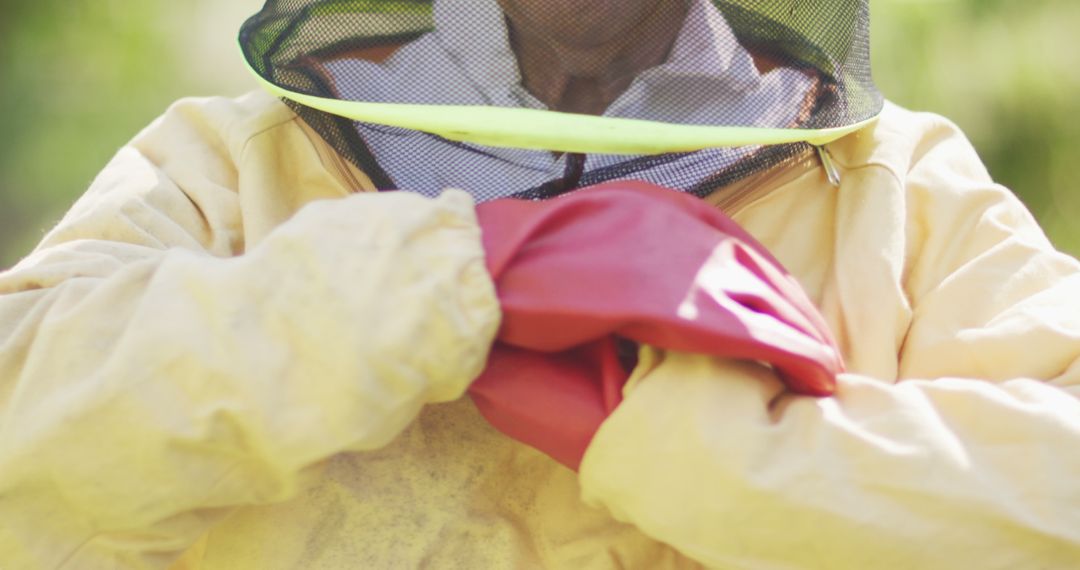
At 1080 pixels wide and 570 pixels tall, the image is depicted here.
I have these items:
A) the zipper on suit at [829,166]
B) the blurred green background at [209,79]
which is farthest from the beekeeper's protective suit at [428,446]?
the blurred green background at [209,79]

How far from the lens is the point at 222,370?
1.03 meters

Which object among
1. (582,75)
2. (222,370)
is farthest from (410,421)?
(582,75)

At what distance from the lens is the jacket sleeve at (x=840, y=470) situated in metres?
1.04

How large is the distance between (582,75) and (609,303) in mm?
476

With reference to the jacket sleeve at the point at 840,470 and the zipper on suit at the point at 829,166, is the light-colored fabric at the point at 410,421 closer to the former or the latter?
the jacket sleeve at the point at 840,470

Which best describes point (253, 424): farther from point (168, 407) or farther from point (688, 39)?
point (688, 39)

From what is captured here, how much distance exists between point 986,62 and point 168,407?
2730 mm

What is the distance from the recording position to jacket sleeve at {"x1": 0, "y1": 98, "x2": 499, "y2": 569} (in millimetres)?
1008

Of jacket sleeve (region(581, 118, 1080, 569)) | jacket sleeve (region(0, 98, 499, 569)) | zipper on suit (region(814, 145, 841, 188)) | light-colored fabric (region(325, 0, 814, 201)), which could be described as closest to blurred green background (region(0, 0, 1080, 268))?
zipper on suit (region(814, 145, 841, 188))

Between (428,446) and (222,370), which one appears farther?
(428,446)

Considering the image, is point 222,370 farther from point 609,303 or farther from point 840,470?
point 840,470

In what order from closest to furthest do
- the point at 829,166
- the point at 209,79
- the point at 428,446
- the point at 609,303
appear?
the point at 609,303 < the point at 428,446 < the point at 829,166 < the point at 209,79

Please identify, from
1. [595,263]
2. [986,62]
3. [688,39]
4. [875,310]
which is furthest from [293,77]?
[986,62]

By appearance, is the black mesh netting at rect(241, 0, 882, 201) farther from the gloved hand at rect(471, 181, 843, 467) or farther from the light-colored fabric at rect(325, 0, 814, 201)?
the gloved hand at rect(471, 181, 843, 467)
